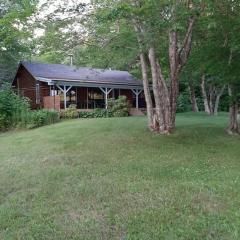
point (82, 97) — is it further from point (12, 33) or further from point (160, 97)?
point (12, 33)

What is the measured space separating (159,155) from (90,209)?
4166mm

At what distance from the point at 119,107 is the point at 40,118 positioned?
6832mm

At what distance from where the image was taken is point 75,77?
26.2m

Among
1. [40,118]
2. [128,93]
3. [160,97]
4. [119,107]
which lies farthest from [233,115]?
[128,93]

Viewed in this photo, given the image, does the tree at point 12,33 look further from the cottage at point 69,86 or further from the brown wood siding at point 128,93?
the brown wood siding at point 128,93

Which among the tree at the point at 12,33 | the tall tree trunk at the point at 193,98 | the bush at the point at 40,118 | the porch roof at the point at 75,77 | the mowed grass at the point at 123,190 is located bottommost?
the mowed grass at the point at 123,190

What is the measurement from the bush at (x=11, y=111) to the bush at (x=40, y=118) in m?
0.41

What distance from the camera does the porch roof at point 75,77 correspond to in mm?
25250

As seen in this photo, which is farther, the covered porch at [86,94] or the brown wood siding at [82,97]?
the brown wood siding at [82,97]

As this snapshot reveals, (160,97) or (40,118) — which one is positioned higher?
(160,97)

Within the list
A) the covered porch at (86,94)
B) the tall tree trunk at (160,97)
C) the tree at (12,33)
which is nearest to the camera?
the tree at (12,33)

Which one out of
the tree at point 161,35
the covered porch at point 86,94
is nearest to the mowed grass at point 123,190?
the tree at point 161,35

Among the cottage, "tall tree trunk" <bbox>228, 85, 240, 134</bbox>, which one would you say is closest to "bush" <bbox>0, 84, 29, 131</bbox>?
the cottage

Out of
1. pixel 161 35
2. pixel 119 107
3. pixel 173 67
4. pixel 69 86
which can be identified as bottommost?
pixel 119 107
